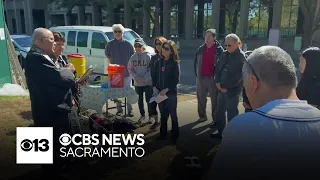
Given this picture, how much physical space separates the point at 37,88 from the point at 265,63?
2494 mm

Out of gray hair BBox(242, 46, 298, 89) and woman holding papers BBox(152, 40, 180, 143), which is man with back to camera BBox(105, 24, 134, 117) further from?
gray hair BBox(242, 46, 298, 89)

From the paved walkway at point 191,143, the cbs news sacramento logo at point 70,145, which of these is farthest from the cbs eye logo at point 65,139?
the paved walkway at point 191,143

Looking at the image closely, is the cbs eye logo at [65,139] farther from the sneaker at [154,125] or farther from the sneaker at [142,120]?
the sneaker at [142,120]

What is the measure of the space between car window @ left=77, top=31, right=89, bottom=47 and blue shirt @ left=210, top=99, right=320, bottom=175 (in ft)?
34.6

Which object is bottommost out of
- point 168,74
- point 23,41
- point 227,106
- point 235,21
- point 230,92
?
point 227,106

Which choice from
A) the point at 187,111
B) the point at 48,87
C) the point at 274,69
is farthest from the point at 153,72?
the point at 274,69

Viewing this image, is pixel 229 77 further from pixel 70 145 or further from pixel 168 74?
pixel 70 145

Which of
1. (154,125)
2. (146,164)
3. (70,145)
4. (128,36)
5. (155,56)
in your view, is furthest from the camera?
(128,36)

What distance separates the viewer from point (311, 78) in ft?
13.6

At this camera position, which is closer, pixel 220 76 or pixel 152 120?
pixel 220 76

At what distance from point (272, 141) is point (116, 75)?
175 inches

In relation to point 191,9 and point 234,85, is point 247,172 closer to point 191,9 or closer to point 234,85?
point 234,85

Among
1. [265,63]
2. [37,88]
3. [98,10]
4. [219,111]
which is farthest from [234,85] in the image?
[98,10]

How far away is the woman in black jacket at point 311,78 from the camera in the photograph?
13.6 feet
